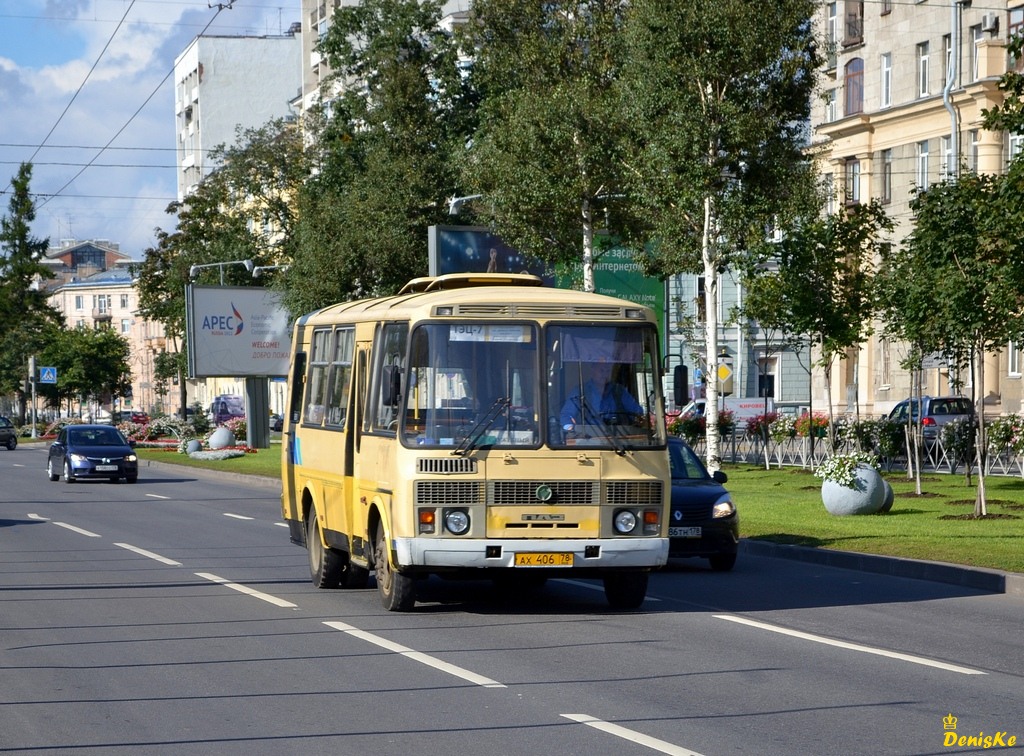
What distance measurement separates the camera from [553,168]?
40781 mm

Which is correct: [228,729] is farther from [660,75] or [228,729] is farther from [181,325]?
[181,325]

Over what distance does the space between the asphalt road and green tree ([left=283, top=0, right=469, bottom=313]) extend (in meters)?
34.8

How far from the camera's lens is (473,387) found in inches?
523

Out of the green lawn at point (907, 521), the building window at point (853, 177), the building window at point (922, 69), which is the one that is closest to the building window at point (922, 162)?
the building window at point (922, 69)

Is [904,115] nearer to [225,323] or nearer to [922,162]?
[922,162]

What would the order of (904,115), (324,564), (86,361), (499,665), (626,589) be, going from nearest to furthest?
1. (499,665)
2. (626,589)
3. (324,564)
4. (904,115)
5. (86,361)

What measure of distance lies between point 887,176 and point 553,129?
25.4 meters

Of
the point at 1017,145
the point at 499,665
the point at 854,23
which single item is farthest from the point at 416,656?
the point at 854,23

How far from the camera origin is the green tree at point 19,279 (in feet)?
392

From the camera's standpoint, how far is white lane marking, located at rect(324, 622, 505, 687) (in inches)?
399

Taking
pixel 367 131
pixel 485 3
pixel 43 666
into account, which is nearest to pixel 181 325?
pixel 367 131

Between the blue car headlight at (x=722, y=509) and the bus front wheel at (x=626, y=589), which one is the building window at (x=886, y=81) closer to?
the blue car headlight at (x=722, y=509)

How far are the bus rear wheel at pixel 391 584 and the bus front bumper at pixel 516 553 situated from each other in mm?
451

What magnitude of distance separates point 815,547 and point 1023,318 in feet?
14.3
